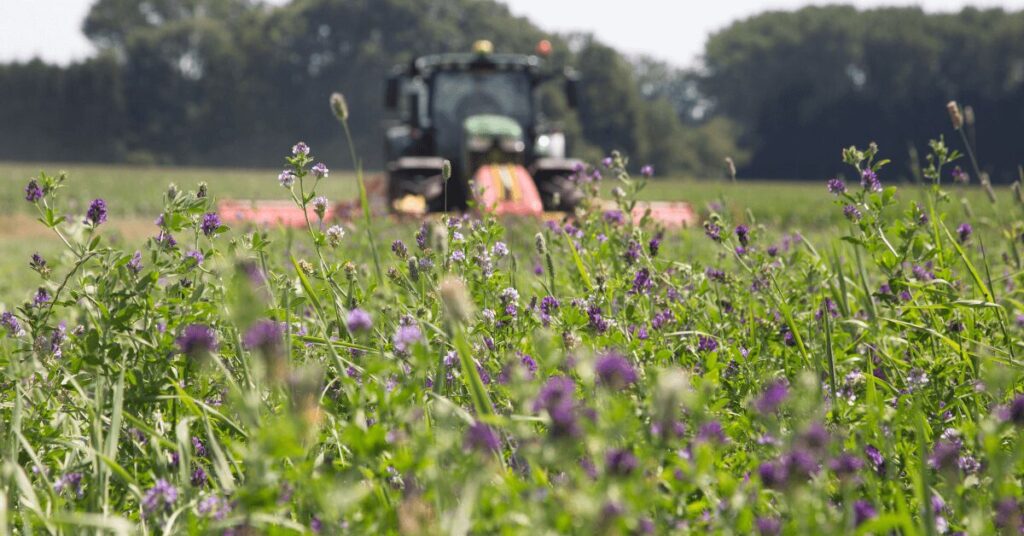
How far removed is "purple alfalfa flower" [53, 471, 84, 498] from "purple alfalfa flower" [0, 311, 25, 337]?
637 millimetres

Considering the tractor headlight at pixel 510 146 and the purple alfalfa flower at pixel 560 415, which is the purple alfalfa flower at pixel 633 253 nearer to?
the purple alfalfa flower at pixel 560 415

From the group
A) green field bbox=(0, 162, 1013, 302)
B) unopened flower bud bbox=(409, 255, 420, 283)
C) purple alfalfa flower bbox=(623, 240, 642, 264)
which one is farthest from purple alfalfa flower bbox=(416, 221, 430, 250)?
green field bbox=(0, 162, 1013, 302)

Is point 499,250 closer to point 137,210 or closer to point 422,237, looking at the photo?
point 422,237

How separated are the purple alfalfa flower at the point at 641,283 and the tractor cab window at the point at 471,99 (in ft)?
34.6

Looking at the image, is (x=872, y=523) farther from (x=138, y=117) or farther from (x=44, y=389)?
(x=138, y=117)

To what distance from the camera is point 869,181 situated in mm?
2088

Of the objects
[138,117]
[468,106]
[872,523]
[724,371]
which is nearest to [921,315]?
[724,371]

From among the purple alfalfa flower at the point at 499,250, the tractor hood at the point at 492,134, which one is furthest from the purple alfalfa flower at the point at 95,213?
the tractor hood at the point at 492,134

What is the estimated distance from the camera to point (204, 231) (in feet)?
5.89

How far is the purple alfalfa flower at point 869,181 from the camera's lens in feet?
6.80

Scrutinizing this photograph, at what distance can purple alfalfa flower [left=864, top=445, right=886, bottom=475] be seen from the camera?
1409mm

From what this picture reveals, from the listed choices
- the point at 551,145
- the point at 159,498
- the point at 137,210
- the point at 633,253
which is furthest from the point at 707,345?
the point at 137,210

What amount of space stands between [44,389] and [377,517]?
3.68 ft

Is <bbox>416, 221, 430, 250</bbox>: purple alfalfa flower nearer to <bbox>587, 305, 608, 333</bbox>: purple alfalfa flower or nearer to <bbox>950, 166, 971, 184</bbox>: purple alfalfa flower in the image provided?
<bbox>587, 305, 608, 333</bbox>: purple alfalfa flower
